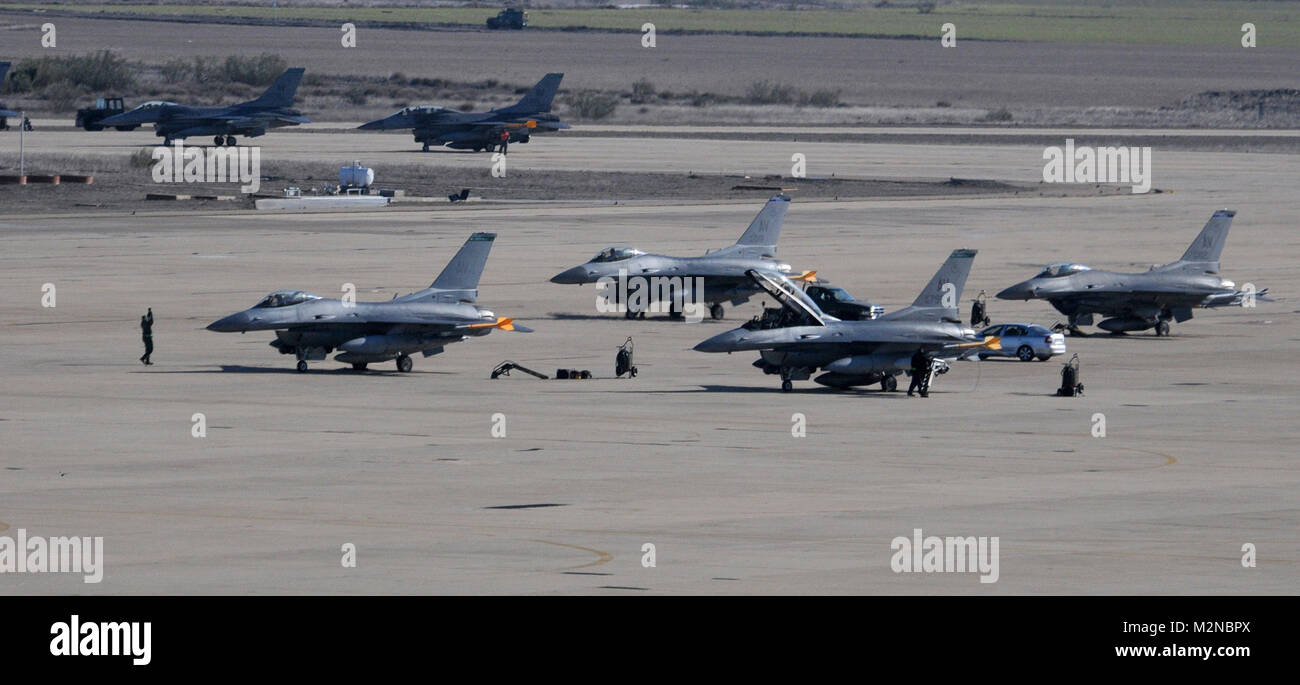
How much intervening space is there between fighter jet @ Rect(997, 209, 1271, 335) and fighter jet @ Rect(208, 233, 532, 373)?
19.6 metres

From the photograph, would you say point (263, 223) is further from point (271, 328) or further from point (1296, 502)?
point (1296, 502)

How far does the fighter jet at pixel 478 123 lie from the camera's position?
145875 millimetres

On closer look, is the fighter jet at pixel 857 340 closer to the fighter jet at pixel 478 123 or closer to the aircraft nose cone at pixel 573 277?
the aircraft nose cone at pixel 573 277

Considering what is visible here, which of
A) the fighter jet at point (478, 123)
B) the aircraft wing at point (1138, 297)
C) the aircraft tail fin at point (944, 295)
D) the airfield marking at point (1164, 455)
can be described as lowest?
the airfield marking at point (1164, 455)

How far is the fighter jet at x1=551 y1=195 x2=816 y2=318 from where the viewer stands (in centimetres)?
6619

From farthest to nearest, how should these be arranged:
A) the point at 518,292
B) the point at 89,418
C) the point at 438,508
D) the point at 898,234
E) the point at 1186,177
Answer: the point at 1186,177 → the point at 898,234 → the point at 518,292 → the point at 89,418 → the point at 438,508

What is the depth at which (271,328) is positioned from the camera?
51.0 m

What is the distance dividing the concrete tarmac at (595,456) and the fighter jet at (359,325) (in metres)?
0.80

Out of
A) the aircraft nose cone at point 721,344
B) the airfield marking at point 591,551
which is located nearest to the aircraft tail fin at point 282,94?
the aircraft nose cone at point 721,344

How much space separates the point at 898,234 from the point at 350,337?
51708mm

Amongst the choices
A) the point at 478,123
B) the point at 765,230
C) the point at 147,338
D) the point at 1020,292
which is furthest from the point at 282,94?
the point at 147,338

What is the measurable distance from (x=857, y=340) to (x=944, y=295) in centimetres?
249

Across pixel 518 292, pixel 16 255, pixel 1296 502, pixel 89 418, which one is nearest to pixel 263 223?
pixel 16 255

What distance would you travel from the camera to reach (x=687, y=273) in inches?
2608
